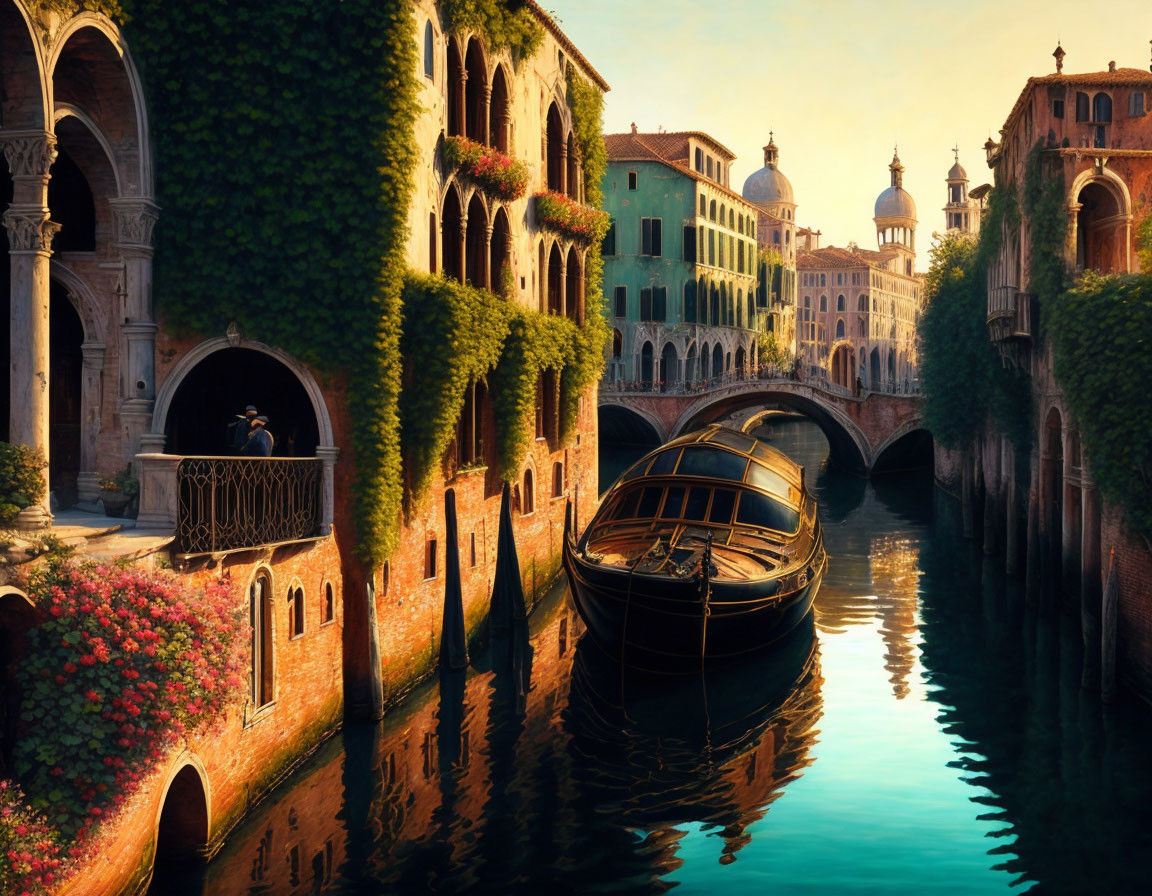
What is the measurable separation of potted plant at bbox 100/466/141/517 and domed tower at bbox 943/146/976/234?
116 meters

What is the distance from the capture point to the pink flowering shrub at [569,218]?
21531mm

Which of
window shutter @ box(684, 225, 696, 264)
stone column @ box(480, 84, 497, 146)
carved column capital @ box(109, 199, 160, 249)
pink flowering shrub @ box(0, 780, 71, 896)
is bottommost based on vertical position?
pink flowering shrub @ box(0, 780, 71, 896)

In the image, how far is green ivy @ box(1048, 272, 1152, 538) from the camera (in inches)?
608

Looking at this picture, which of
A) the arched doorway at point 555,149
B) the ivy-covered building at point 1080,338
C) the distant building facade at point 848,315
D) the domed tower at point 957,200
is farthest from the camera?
the domed tower at point 957,200

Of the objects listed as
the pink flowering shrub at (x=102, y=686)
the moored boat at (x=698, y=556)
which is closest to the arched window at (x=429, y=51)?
the moored boat at (x=698, y=556)

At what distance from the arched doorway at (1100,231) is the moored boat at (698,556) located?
6.57m

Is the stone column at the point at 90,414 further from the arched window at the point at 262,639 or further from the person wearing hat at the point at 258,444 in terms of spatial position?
the arched window at the point at 262,639

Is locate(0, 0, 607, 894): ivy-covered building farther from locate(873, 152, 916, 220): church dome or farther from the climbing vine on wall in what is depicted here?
locate(873, 152, 916, 220): church dome

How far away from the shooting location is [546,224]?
2192 cm

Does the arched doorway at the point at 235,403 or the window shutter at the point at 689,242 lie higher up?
the window shutter at the point at 689,242

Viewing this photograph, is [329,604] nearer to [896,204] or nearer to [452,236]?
[452,236]

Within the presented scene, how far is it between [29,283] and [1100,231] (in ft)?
60.7

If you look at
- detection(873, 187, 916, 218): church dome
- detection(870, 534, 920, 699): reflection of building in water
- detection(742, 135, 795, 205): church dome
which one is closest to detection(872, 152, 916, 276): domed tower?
detection(873, 187, 916, 218): church dome

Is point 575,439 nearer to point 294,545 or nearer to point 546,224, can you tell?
point 546,224
